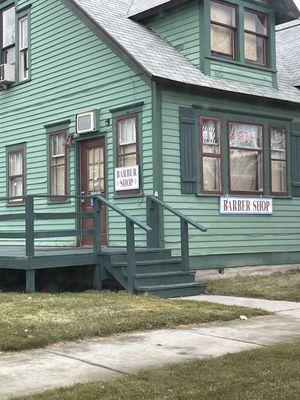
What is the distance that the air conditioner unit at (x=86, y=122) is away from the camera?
13.2 metres

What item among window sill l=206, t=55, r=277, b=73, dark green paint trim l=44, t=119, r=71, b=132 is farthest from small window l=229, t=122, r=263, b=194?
dark green paint trim l=44, t=119, r=71, b=132

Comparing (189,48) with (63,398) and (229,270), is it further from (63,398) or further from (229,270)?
(63,398)

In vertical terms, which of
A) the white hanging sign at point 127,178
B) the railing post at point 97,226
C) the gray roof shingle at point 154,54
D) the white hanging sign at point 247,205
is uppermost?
the gray roof shingle at point 154,54

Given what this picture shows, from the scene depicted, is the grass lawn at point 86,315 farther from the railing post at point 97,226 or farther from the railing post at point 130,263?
the railing post at point 97,226

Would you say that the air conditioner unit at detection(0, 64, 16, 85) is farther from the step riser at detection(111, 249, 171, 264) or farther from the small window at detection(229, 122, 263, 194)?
the step riser at detection(111, 249, 171, 264)

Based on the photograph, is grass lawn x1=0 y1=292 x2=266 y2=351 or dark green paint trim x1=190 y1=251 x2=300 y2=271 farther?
dark green paint trim x1=190 y1=251 x2=300 y2=271

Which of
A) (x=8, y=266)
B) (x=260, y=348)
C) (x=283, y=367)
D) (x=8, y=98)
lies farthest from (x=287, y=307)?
(x=8, y=98)

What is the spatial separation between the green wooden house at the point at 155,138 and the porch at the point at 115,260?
0.03m

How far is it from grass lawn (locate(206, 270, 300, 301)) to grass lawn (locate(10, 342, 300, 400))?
4.67m

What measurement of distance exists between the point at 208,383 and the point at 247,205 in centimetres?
861

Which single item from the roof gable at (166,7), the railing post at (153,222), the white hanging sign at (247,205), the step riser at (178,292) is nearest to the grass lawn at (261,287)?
the step riser at (178,292)

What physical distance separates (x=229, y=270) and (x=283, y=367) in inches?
294

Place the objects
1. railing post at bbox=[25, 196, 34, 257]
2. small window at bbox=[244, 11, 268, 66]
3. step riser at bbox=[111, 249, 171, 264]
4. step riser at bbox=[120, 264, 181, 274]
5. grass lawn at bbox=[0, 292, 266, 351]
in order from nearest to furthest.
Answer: grass lawn at bbox=[0, 292, 266, 351], railing post at bbox=[25, 196, 34, 257], step riser at bbox=[120, 264, 181, 274], step riser at bbox=[111, 249, 171, 264], small window at bbox=[244, 11, 268, 66]

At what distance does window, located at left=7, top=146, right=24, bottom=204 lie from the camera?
1560cm
